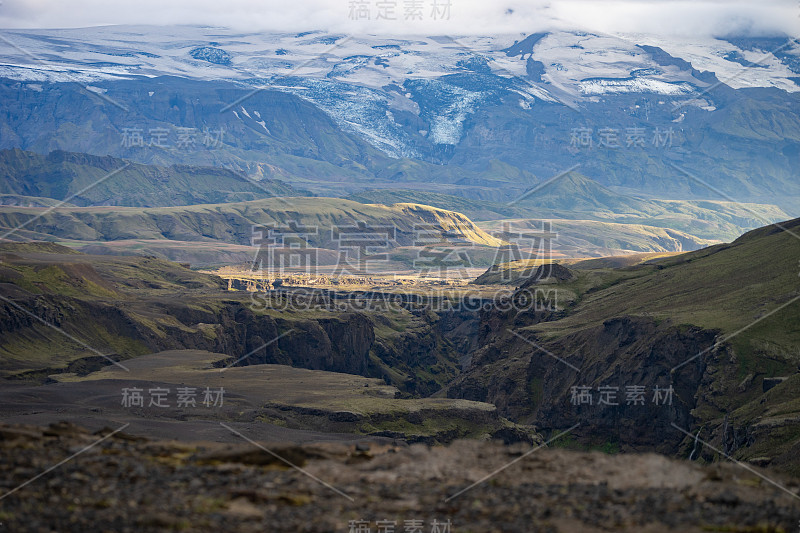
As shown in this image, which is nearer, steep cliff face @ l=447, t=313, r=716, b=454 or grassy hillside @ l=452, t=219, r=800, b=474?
grassy hillside @ l=452, t=219, r=800, b=474

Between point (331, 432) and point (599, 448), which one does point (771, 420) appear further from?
point (331, 432)

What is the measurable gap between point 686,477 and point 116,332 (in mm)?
164645

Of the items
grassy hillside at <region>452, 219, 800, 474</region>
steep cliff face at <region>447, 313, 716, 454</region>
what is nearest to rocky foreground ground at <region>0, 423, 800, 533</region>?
grassy hillside at <region>452, 219, 800, 474</region>

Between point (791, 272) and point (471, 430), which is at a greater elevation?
point (791, 272)

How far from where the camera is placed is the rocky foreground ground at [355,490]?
31266 millimetres

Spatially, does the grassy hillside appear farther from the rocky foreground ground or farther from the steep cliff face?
the rocky foreground ground

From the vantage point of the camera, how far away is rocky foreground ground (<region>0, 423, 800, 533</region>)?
31.3 m

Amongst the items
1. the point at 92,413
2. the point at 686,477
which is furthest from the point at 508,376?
the point at 686,477

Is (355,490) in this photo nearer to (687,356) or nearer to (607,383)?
(687,356)

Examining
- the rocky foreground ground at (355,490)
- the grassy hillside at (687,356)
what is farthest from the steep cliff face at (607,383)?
the rocky foreground ground at (355,490)

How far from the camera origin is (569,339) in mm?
156625

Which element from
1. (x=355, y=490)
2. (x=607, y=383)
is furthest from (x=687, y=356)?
(x=355, y=490)

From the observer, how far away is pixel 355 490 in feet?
116

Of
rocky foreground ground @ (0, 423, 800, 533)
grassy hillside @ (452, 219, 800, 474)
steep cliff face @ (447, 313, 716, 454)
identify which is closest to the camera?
rocky foreground ground @ (0, 423, 800, 533)
